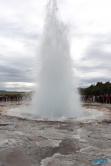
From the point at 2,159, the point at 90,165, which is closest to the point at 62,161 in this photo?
the point at 90,165

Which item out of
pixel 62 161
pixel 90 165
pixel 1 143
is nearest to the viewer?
pixel 90 165

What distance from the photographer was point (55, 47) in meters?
16.5

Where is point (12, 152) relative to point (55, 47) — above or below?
below

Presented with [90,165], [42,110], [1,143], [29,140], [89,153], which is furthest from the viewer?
[42,110]

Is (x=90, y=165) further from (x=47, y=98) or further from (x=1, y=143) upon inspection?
(x=47, y=98)

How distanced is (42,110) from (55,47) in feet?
17.0

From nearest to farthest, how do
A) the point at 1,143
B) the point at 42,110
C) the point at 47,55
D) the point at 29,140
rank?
the point at 1,143 < the point at 29,140 < the point at 42,110 < the point at 47,55

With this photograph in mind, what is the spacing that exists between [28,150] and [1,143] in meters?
1.21

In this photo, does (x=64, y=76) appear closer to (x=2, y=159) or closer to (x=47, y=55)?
(x=47, y=55)

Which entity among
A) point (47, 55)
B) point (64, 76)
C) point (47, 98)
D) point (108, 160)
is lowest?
point (108, 160)

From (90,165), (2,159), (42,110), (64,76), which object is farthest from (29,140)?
(64,76)

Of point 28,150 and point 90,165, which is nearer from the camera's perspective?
point 90,165

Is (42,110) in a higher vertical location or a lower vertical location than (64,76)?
lower

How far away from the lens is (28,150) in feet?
19.9
